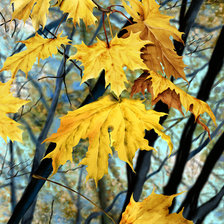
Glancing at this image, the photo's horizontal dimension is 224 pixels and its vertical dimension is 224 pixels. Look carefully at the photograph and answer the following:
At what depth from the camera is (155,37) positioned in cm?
45

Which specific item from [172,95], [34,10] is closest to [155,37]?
[172,95]

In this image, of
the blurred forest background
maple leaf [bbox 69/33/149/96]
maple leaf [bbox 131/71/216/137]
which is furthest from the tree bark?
maple leaf [bbox 69/33/149/96]

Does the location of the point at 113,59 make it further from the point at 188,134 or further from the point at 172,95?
the point at 188,134

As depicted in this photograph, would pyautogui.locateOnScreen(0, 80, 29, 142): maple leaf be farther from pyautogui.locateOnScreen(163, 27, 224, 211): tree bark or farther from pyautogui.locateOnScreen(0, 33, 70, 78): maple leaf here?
pyautogui.locateOnScreen(163, 27, 224, 211): tree bark

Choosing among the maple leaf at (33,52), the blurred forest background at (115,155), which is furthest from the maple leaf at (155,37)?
the blurred forest background at (115,155)

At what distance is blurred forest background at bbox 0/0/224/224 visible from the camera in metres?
0.95

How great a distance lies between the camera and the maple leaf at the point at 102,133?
0.35m

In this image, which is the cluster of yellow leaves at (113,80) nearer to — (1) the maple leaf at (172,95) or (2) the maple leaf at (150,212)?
(1) the maple leaf at (172,95)

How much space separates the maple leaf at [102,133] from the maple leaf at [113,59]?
62 mm

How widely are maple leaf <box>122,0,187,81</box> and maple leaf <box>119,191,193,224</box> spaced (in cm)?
22

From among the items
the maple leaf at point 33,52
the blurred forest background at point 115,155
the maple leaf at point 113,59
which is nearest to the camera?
the maple leaf at point 113,59

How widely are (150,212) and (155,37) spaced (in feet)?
1.03

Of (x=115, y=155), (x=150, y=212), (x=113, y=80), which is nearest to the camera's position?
(x=113, y=80)

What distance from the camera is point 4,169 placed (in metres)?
0.96
